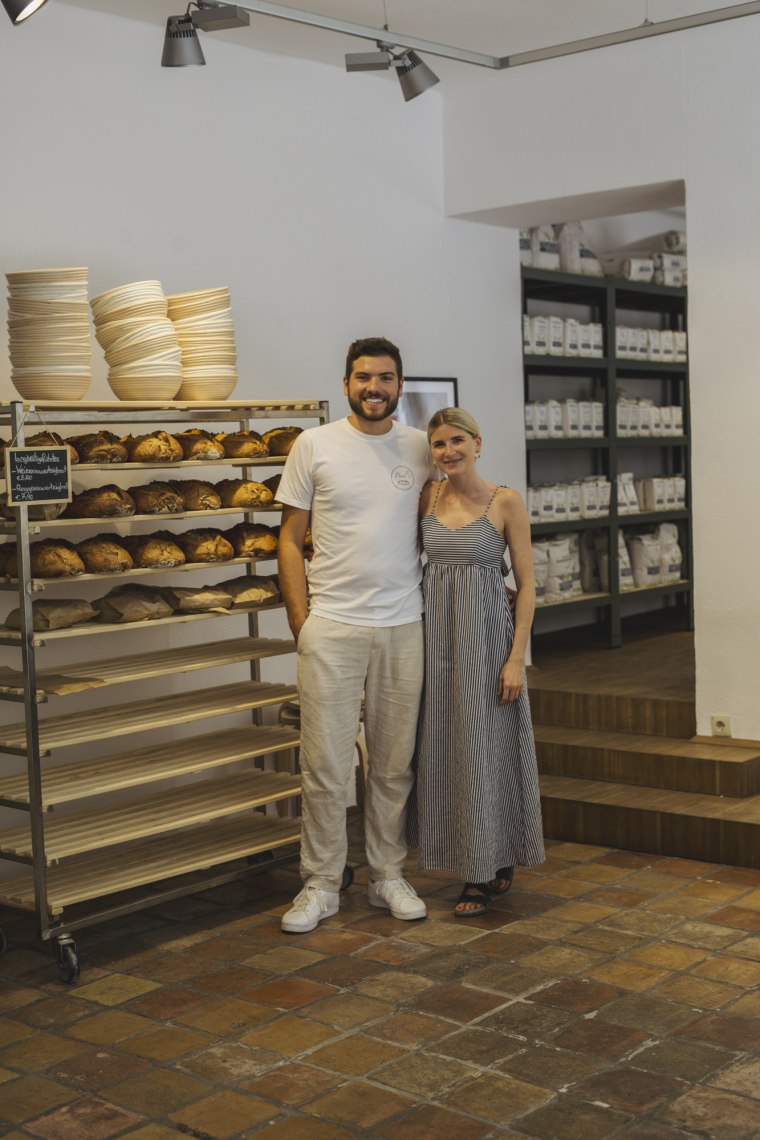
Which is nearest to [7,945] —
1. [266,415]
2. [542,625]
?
[266,415]

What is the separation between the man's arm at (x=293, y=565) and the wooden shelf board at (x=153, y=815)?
0.67 m

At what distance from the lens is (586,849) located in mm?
5188

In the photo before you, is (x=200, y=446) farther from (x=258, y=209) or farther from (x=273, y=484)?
(x=258, y=209)

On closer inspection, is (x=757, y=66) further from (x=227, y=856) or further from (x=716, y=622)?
(x=227, y=856)

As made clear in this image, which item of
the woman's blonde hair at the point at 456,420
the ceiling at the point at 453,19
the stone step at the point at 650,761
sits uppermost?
the ceiling at the point at 453,19

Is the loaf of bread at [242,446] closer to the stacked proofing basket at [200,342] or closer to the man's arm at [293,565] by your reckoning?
the stacked proofing basket at [200,342]

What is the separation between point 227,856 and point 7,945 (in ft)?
2.45

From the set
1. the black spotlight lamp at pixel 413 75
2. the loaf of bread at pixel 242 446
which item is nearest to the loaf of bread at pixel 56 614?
the loaf of bread at pixel 242 446

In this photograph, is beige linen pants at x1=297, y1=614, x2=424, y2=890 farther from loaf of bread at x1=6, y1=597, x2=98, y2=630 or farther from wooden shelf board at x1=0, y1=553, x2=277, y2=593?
loaf of bread at x1=6, y1=597, x2=98, y2=630

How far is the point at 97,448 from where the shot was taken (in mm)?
4176

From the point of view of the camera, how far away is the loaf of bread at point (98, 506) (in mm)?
4141

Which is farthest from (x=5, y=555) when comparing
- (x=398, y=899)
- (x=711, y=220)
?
(x=711, y=220)

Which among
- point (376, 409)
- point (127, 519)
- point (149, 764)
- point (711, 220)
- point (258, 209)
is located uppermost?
point (258, 209)

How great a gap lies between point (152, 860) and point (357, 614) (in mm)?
1067
